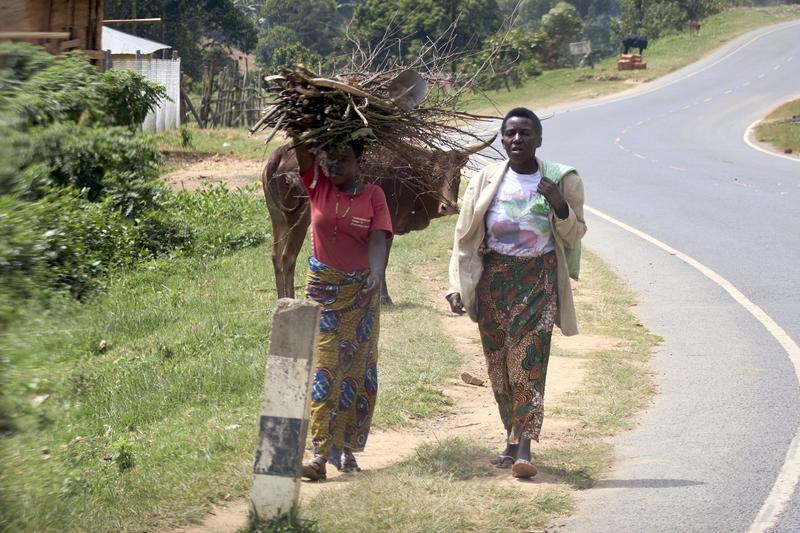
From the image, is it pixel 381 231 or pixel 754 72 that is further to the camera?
pixel 754 72

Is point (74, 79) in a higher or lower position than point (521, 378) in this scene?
higher

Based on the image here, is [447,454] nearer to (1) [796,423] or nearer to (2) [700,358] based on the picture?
(1) [796,423]

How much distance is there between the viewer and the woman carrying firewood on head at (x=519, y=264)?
6.12 m

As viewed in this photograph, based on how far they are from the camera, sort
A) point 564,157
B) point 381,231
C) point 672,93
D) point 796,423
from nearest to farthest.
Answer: point 381,231, point 796,423, point 564,157, point 672,93

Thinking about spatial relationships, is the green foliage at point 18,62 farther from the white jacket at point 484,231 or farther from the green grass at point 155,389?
the white jacket at point 484,231

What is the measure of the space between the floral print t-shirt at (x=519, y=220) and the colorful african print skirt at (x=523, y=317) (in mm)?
64

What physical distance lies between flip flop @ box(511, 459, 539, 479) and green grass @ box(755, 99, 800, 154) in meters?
22.0

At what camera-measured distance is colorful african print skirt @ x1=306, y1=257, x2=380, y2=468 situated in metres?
5.92

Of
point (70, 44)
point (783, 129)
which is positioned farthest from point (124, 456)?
point (783, 129)

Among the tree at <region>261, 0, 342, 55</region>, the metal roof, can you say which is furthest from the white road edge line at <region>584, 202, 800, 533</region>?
the tree at <region>261, 0, 342, 55</region>

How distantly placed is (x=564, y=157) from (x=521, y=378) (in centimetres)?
1843

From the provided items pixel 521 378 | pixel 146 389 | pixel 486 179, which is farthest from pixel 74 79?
pixel 146 389

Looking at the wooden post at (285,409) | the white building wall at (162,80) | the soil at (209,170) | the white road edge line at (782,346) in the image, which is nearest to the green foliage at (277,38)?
the white building wall at (162,80)

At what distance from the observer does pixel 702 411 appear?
24.6 feet
